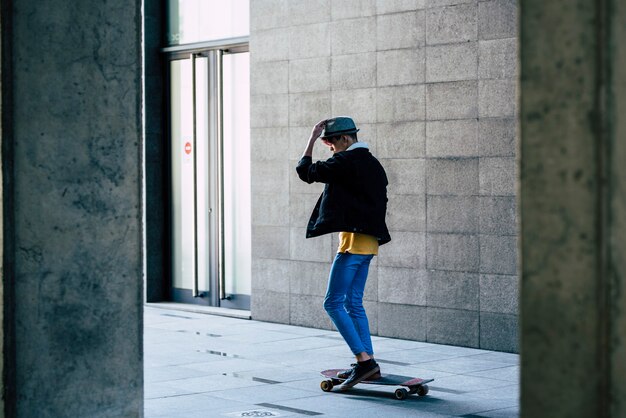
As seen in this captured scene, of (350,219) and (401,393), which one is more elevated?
(350,219)

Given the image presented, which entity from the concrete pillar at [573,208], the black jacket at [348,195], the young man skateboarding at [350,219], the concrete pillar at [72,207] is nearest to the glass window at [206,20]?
the young man skateboarding at [350,219]

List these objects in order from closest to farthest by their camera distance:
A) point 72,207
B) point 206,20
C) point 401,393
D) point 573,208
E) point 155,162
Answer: point 573,208 → point 72,207 → point 401,393 → point 206,20 → point 155,162

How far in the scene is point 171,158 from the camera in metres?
14.4

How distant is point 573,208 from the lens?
2.90 meters

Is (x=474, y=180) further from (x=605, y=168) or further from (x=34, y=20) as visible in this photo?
(x=605, y=168)

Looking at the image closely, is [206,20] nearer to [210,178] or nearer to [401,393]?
[210,178]

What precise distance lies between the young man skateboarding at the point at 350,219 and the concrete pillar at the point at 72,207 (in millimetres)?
2560

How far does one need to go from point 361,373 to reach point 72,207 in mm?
3251

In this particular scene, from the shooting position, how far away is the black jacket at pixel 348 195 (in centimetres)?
782

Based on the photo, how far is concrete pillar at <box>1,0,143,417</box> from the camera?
5.16 meters

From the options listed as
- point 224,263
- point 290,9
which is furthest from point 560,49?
point 224,263

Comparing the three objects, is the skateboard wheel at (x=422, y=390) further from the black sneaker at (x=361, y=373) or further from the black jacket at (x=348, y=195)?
the black jacket at (x=348, y=195)

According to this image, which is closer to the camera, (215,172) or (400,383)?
(400,383)

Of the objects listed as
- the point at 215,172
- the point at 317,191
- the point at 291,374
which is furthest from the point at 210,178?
the point at 291,374
